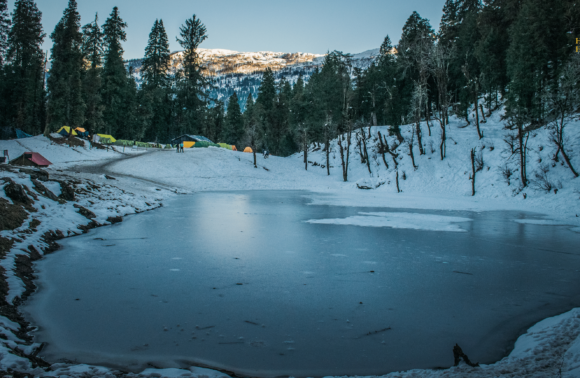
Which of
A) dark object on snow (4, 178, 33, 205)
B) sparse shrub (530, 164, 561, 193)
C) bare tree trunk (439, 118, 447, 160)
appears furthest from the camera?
bare tree trunk (439, 118, 447, 160)

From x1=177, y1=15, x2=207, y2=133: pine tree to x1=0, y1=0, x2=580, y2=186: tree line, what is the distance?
0.60ft

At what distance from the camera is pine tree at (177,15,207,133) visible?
60688mm

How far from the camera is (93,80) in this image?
4672 cm

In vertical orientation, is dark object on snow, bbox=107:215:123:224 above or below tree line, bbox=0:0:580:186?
below

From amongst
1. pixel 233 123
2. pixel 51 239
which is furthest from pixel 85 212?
pixel 233 123

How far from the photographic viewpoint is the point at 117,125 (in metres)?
55.3

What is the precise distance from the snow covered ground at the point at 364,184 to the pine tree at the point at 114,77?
557 inches

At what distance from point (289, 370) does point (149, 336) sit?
147 cm

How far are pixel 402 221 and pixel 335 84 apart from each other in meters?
41.6

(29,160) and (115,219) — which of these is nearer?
(115,219)

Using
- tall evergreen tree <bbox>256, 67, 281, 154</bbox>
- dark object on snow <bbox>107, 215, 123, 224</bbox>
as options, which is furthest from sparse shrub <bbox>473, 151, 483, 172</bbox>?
tall evergreen tree <bbox>256, 67, 281, 154</bbox>

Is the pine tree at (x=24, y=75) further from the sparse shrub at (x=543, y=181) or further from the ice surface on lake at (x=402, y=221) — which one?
the sparse shrub at (x=543, y=181)

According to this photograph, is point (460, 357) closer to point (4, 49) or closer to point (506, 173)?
point (506, 173)

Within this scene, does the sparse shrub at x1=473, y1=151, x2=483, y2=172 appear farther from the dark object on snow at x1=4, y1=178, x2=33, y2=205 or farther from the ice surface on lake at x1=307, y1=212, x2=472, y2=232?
the dark object on snow at x1=4, y1=178, x2=33, y2=205
